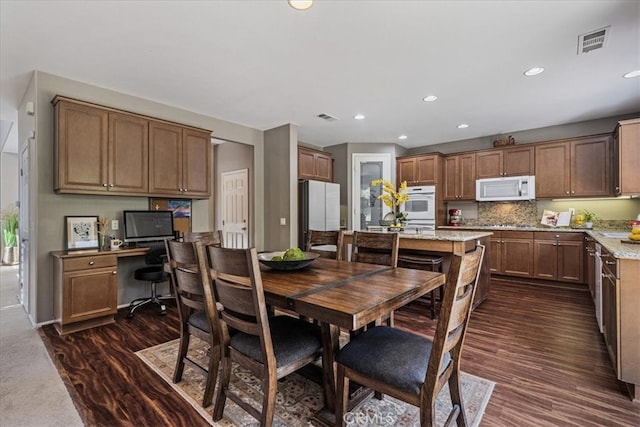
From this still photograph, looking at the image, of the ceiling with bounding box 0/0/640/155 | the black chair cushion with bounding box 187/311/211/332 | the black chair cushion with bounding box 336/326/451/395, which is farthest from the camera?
the ceiling with bounding box 0/0/640/155

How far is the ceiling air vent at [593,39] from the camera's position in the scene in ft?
8.22

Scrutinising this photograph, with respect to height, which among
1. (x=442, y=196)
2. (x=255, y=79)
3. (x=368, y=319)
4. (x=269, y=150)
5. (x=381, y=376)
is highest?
(x=255, y=79)

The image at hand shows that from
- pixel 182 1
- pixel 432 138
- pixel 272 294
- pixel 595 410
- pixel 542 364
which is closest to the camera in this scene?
pixel 272 294

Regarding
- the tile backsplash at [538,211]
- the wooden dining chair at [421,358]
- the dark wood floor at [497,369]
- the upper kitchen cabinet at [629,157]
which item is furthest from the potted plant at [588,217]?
the wooden dining chair at [421,358]

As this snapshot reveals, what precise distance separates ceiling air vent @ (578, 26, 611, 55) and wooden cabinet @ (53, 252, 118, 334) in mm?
4895

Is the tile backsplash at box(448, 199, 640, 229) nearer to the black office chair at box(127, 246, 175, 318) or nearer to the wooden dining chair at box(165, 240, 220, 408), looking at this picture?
the black office chair at box(127, 246, 175, 318)

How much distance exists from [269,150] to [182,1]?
10.3 ft

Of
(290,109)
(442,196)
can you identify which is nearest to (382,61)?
(290,109)

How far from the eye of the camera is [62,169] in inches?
121

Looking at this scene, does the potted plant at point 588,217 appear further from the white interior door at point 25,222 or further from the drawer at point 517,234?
the white interior door at point 25,222

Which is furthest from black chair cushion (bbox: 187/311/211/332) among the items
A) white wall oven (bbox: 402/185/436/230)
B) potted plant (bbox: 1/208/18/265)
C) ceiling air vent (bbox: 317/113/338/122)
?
potted plant (bbox: 1/208/18/265)

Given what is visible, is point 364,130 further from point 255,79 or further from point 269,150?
point 255,79

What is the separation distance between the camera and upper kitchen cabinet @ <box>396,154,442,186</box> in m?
6.03

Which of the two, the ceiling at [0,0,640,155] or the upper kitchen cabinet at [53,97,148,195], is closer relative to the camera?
the ceiling at [0,0,640,155]
